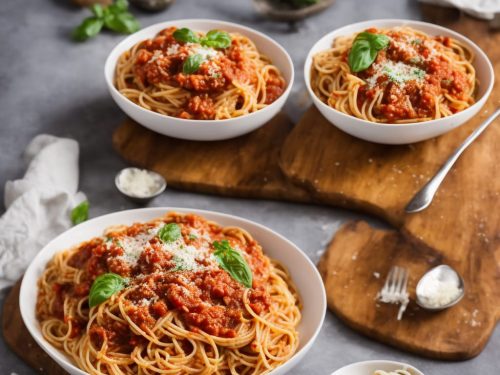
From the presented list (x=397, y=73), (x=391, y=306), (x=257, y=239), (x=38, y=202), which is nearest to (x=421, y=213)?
(x=391, y=306)

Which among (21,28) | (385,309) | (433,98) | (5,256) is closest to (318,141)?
(433,98)

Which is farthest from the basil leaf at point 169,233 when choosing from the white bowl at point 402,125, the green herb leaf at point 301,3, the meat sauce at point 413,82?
the green herb leaf at point 301,3

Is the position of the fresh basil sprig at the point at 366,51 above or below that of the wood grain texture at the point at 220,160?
above

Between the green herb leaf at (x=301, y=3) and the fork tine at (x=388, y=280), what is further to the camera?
the green herb leaf at (x=301, y=3)

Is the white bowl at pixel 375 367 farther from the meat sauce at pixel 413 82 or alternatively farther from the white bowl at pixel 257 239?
the meat sauce at pixel 413 82

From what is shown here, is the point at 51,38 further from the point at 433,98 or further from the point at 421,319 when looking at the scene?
the point at 421,319

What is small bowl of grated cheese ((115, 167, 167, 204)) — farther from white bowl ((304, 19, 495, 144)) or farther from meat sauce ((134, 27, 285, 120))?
white bowl ((304, 19, 495, 144))

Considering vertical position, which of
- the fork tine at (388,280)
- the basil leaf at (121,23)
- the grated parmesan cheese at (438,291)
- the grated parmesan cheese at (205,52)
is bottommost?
the basil leaf at (121,23)

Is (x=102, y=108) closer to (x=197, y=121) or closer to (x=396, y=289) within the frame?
(x=197, y=121)
